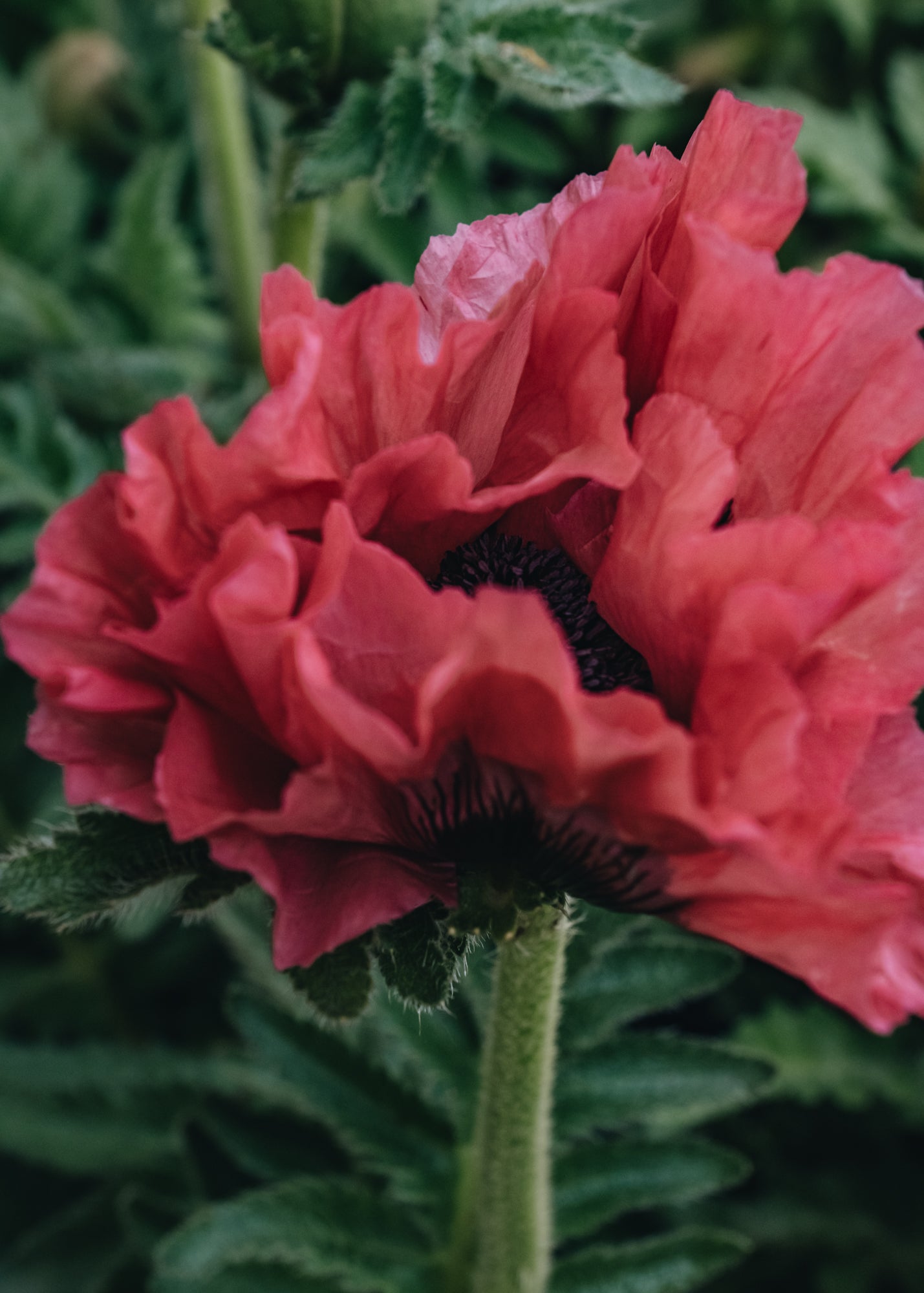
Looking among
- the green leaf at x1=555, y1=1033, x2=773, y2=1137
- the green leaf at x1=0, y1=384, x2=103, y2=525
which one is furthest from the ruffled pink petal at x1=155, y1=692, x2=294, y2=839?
the green leaf at x1=0, y1=384, x2=103, y2=525

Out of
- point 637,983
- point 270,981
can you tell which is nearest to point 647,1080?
point 637,983

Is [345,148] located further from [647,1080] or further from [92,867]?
[647,1080]

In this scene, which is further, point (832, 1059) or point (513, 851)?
point (832, 1059)

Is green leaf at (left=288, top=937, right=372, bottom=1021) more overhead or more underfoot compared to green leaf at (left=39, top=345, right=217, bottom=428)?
more underfoot

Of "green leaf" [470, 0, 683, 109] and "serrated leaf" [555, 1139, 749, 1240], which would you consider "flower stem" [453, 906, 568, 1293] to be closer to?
"serrated leaf" [555, 1139, 749, 1240]

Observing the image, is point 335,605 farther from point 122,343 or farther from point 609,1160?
point 122,343

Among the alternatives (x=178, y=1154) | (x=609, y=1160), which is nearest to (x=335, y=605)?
(x=609, y=1160)

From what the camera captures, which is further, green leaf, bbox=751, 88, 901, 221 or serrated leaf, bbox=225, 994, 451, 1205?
green leaf, bbox=751, 88, 901, 221
